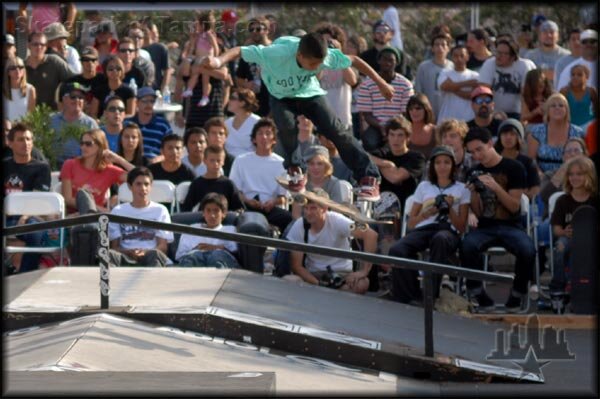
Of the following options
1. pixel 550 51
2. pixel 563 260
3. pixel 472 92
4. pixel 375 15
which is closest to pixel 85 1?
pixel 563 260

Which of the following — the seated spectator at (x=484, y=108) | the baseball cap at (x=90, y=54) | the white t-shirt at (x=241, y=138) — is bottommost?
the white t-shirt at (x=241, y=138)

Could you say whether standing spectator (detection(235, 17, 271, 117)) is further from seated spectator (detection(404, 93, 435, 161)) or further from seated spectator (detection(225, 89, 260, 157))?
seated spectator (detection(404, 93, 435, 161))

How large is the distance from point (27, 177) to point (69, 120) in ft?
4.84

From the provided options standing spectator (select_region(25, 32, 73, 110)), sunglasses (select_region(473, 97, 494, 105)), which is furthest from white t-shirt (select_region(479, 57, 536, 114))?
standing spectator (select_region(25, 32, 73, 110))

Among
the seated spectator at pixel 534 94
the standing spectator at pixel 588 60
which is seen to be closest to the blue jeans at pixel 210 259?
the seated spectator at pixel 534 94

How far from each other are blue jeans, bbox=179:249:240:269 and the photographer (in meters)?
1.35

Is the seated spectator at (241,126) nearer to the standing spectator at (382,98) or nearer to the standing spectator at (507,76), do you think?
the standing spectator at (382,98)

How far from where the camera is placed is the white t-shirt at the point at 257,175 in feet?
36.2

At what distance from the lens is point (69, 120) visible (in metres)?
12.3

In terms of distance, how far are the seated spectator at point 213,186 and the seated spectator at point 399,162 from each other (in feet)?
4.23

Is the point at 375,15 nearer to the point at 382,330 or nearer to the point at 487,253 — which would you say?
the point at 487,253

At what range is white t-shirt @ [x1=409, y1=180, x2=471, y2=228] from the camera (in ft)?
34.1

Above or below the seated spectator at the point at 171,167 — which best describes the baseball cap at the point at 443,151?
above

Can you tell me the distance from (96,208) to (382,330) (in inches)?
122
